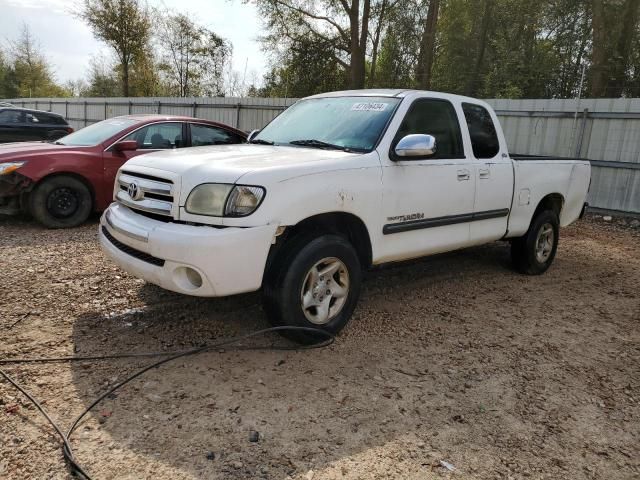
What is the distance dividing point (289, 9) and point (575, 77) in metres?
11.9

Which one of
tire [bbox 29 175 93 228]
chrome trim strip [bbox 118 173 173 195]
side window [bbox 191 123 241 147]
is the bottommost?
tire [bbox 29 175 93 228]

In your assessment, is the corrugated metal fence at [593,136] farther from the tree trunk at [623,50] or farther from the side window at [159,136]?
the side window at [159,136]

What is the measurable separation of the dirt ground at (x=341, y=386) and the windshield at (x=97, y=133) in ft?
8.53

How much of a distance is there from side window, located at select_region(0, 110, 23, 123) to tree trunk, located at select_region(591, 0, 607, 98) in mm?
15698

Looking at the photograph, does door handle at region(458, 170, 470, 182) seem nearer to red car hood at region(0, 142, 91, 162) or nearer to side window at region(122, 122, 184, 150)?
side window at region(122, 122, 184, 150)

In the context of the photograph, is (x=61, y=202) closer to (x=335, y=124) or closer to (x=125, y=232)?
(x=125, y=232)

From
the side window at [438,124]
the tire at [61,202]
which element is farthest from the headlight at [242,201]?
the tire at [61,202]

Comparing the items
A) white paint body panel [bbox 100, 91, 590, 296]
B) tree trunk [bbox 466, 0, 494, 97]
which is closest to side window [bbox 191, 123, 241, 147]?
white paint body panel [bbox 100, 91, 590, 296]

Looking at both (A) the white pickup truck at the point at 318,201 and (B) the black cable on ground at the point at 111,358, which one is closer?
(B) the black cable on ground at the point at 111,358

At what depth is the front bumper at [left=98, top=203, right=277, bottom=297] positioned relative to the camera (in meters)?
3.11

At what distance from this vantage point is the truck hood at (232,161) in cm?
329

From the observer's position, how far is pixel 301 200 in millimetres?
3375

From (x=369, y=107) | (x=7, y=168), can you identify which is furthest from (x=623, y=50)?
(x=7, y=168)

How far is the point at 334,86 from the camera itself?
22.5 meters
